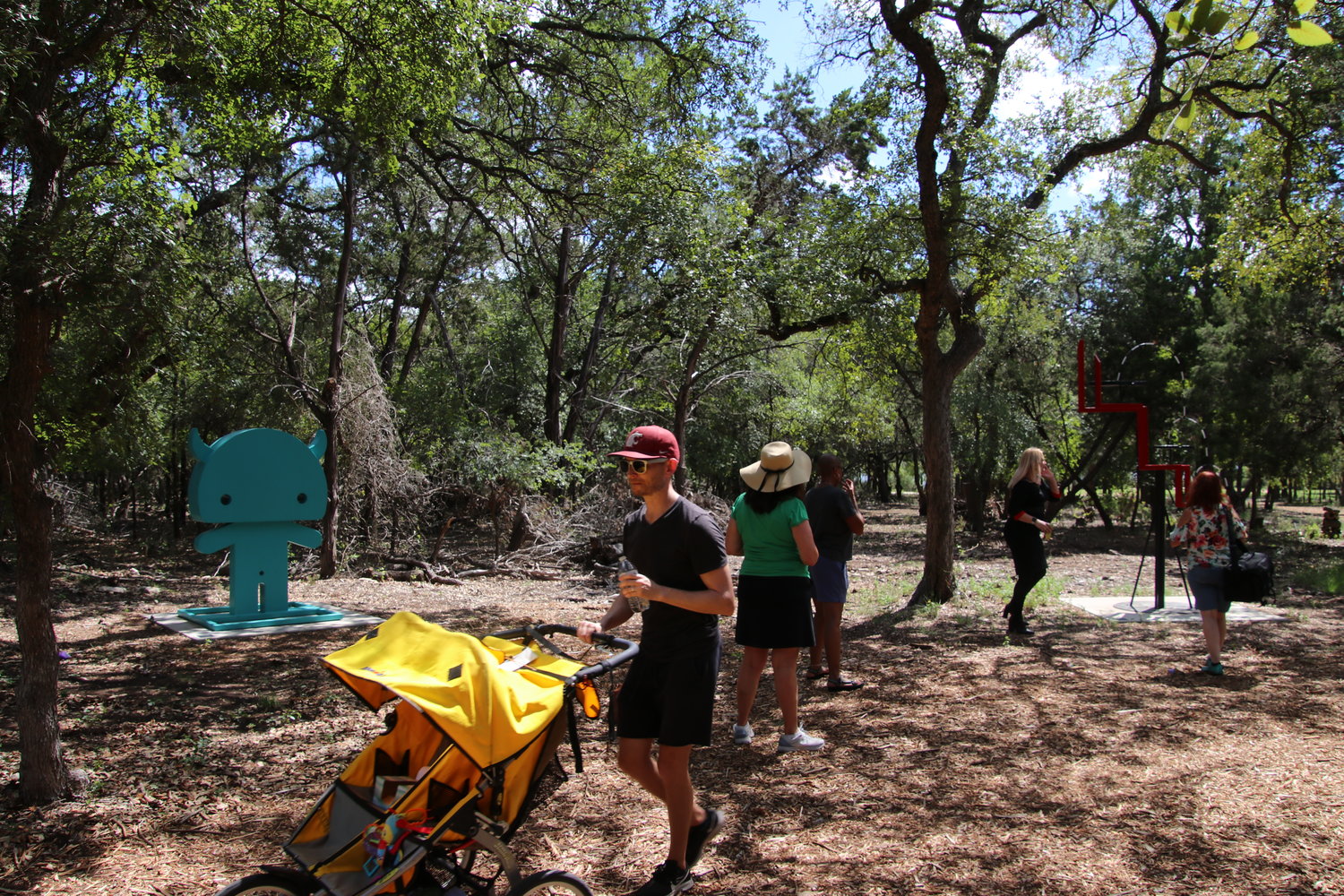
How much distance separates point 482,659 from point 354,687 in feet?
1.66

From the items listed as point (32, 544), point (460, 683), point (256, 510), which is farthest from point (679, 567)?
point (256, 510)

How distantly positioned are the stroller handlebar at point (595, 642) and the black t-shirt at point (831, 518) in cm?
310

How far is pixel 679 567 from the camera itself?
3.32 meters

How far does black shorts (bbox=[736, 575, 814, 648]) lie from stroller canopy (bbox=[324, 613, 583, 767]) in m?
1.94

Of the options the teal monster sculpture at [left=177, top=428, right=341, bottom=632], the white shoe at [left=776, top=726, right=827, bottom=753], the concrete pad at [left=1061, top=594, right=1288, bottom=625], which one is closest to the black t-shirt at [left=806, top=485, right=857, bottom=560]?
the white shoe at [left=776, top=726, right=827, bottom=753]

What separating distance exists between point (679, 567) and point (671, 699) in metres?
0.48

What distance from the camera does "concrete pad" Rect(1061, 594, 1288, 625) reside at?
9.45m

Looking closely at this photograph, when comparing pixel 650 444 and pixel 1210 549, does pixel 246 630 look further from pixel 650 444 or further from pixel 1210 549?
pixel 1210 549

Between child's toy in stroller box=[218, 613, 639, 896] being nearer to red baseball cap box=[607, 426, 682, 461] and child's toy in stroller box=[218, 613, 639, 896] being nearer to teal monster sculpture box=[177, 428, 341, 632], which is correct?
red baseball cap box=[607, 426, 682, 461]

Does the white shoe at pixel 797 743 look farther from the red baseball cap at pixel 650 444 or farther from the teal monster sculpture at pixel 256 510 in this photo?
the teal monster sculpture at pixel 256 510

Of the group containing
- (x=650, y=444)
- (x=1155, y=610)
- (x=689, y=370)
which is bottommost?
(x=1155, y=610)

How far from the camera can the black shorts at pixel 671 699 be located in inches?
128

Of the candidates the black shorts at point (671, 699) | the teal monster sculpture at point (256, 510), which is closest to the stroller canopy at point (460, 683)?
the black shorts at point (671, 699)

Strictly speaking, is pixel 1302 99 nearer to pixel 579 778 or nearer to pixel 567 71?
pixel 567 71
